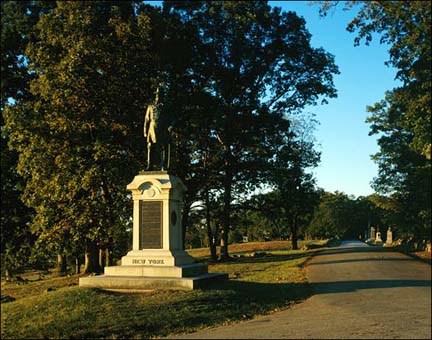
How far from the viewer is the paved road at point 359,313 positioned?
8.13 metres

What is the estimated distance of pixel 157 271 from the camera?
45.1 feet

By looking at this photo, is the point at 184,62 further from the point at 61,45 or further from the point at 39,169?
the point at 39,169

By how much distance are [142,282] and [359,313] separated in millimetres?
5839

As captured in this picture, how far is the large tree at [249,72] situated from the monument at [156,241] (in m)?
12.4

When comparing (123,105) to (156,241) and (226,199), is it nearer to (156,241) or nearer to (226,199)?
(226,199)

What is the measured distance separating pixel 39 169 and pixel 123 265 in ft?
33.9

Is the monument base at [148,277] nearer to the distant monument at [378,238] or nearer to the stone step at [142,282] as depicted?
the stone step at [142,282]

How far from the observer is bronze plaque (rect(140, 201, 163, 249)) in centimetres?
1462

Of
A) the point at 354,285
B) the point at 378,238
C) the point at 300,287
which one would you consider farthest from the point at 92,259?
the point at 378,238

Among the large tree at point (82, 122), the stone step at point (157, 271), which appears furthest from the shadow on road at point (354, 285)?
the large tree at point (82, 122)

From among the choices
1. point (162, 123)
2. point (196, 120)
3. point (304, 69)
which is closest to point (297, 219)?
point (304, 69)

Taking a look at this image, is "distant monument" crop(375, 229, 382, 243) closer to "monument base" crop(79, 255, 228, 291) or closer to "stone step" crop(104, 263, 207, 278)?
"monument base" crop(79, 255, 228, 291)

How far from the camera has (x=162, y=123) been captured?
15992 mm

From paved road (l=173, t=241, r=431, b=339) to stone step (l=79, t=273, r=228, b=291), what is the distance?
8.82 feet
